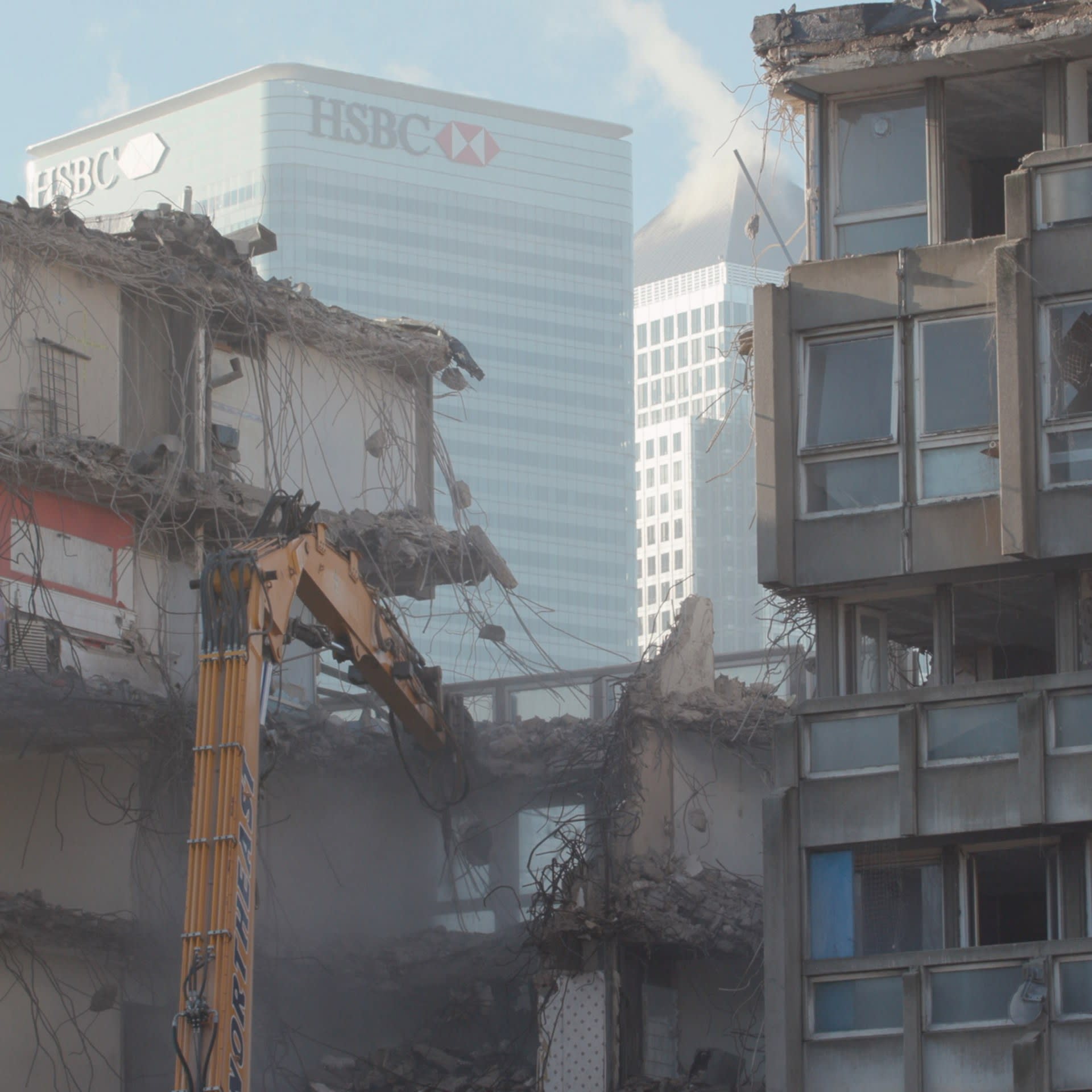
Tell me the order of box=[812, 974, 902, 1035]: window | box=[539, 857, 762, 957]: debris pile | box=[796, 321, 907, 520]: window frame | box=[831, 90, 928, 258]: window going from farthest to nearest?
box=[539, 857, 762, 957]: debris pile
box=[831, 90, 928, 258]: window
box=[796, 321, 907, 520]: window frame
box=[812, 974, 902, 1035]: window

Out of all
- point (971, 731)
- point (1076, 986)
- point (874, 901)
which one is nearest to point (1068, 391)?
point (971, 731)

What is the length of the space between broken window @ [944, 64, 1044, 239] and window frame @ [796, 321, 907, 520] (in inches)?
52.8

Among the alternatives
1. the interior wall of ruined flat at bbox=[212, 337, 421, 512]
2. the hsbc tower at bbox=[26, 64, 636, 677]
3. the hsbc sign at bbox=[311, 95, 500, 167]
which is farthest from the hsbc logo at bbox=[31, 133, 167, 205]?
the interior wall of ruined flat at bbox=[212, 337, 421, 512]

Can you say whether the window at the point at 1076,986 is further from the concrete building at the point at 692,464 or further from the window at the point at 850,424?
the concrete building at the point at 692,464

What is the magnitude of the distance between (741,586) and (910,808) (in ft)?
526

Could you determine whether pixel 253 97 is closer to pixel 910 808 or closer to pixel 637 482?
pixel 637 482

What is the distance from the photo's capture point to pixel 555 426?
530 ft

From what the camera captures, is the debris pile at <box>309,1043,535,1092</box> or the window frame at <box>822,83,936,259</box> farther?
the debris pile at <box>309,1043,535,1092</box>

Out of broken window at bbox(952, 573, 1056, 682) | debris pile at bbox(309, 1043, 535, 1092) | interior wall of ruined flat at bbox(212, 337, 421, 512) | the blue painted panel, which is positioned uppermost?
interior wall of ruined flat at bbox(212, 337, 421, 512)

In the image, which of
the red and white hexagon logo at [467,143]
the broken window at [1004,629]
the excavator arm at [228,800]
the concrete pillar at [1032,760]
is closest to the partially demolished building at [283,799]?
the broken window at [1004,629]

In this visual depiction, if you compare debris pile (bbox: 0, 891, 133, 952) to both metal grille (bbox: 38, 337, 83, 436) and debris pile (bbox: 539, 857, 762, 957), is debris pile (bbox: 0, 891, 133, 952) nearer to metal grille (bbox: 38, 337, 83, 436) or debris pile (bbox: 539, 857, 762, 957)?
debris pile (bbox: 539, 857, 762, 957)

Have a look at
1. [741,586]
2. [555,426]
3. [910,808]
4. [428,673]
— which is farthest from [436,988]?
[741,586]

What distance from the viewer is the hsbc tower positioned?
519 ft

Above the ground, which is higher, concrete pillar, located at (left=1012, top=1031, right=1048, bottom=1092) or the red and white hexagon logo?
the red and white hexagon logo
